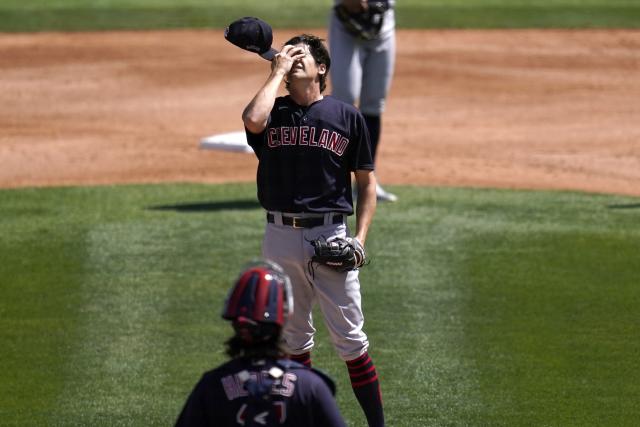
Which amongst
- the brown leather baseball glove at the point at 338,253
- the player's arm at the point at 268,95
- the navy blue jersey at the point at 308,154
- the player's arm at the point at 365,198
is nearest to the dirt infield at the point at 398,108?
the player's arm at the point at 365,198

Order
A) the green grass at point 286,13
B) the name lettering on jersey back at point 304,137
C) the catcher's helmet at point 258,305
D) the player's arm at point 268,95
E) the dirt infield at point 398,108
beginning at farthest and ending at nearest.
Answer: the green grass at point 286,13
the dirt infield at point 398,108
the name lettering on jersey back at point 304,137
the player's arm at point 268,95
the catcher's helmet at point 258,305

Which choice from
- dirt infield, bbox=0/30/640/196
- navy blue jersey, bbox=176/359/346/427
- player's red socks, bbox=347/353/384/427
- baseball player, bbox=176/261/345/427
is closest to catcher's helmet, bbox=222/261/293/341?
baseball player, bbox=176/261/345/427

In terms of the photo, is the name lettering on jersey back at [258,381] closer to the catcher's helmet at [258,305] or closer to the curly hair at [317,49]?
the catcher's helmet at [258,305]

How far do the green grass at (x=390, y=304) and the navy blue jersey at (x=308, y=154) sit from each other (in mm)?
1432

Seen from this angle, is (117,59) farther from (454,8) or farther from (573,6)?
(573,6)

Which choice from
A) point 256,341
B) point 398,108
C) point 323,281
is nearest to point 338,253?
point 323,281

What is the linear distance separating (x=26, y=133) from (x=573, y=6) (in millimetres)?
11912

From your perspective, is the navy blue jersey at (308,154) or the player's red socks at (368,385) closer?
the navy blue jersey at (308,154)

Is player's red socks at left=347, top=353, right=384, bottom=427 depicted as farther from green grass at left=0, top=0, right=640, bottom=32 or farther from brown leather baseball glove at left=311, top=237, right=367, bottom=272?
green grass at left=0, top=0, right=640, bottom=32

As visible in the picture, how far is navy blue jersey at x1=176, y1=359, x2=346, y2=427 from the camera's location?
3922 millimetres

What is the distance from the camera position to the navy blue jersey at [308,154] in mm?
6164

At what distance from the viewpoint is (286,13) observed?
935 inches

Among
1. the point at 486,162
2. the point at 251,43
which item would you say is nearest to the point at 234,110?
the point at 486,162

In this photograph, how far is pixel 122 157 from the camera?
14867 millimetres
